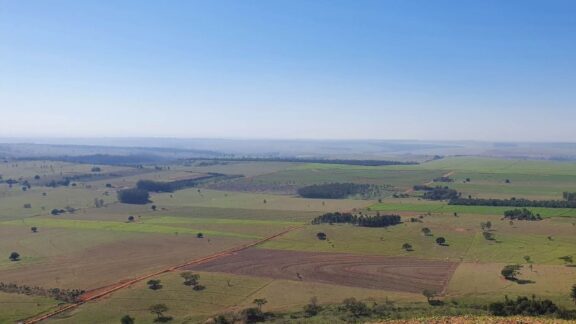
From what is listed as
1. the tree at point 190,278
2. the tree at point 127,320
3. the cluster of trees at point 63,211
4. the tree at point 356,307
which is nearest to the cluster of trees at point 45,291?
the tree at point 127,320

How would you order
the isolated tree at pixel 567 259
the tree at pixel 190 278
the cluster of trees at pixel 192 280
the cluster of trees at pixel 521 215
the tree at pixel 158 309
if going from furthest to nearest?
the cluster of trees at pixel 521 215 → the isolated tree at pixel 567 259 → the tree at pixel 190 278 → the cluster of trees at pixel 192 280 → the tree at pixel 158 309

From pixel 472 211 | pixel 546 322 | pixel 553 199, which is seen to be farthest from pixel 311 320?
Result: pixel 553 199

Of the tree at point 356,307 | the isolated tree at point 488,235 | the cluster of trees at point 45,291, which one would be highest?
the isolated tree at point 488,235

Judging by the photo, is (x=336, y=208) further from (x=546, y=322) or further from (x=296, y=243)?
(x=546, y=322)

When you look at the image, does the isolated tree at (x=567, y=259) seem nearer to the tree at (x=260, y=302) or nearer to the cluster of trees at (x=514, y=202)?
the tree at (x=260, y=302)

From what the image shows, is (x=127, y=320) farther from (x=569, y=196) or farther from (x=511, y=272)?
(x=569, y=196)
